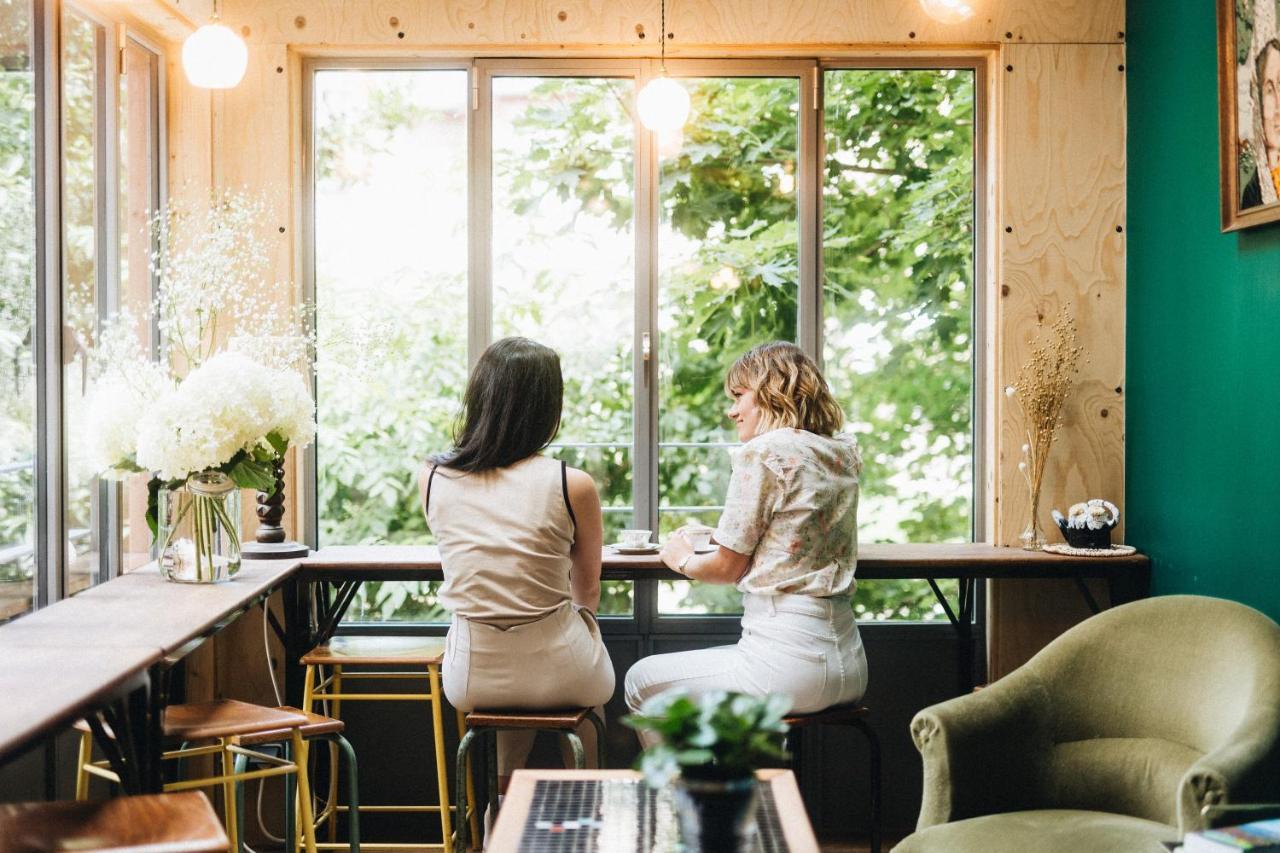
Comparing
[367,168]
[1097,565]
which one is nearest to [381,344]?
[367,168]

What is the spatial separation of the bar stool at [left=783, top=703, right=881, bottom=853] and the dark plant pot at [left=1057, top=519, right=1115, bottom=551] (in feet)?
3.13

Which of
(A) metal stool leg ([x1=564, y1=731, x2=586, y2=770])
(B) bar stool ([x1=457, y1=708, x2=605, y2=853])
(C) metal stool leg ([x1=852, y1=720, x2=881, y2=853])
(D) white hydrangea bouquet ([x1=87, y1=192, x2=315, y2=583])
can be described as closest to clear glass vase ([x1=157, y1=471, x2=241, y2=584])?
(D) white hydrangea bouquet ([x1=87, y1=192, x2=315, y2=583])

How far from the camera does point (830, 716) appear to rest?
2.99m

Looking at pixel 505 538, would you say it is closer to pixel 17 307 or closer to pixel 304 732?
pixel 304 732

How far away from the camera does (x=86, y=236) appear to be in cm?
326

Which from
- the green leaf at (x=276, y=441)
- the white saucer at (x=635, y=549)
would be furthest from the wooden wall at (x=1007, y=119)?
the white saucer at (x=635, y=549)

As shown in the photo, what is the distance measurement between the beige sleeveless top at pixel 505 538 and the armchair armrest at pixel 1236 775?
137 centimetres

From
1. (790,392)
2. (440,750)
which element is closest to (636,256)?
(790,392)

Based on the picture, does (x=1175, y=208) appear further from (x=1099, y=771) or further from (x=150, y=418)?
(x=150, y=418)

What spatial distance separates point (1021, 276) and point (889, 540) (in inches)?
36.5

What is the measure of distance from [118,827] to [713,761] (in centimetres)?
94

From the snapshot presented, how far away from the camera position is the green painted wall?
296cm

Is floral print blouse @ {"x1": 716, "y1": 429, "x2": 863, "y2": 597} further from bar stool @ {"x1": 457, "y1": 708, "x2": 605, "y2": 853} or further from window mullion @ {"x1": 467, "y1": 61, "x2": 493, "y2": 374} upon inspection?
window mullion @ {"x1": 467, "y1": 61, "x2": 493, "y2": 374}

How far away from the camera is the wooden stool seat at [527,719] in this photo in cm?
280
